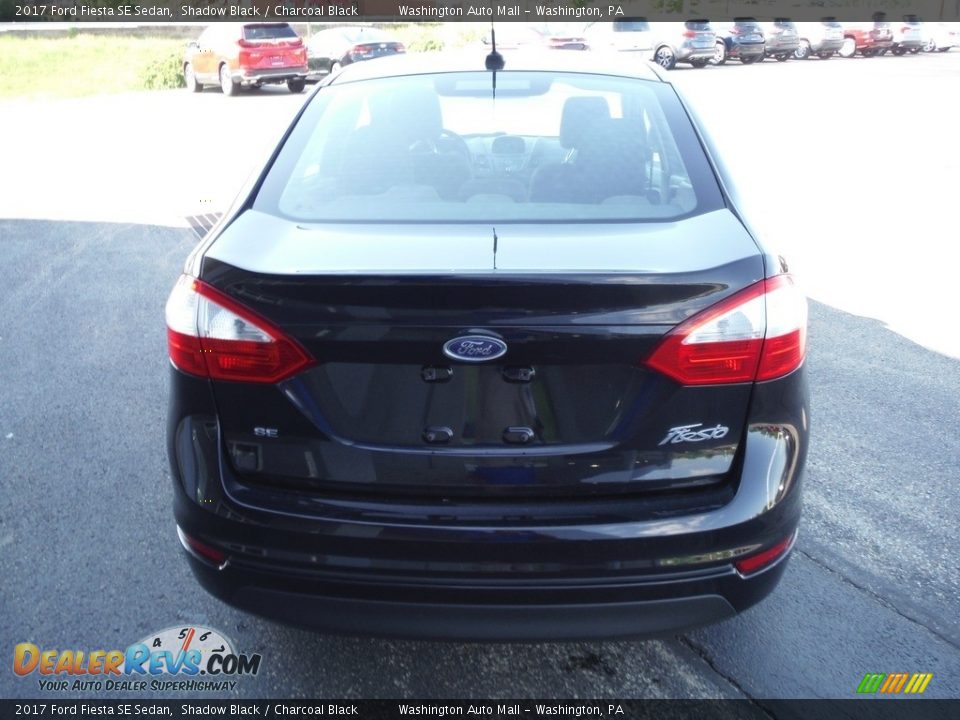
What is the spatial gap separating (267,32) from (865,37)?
26614mm

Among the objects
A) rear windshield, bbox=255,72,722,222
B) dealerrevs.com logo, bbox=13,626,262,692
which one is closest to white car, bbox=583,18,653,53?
rear windshield, bbox=255,72,722,222

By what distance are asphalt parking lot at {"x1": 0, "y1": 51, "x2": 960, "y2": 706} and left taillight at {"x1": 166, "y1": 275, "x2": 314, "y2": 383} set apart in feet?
3.31

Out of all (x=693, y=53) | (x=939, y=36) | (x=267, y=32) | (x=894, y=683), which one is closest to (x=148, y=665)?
(x=894, y=683)

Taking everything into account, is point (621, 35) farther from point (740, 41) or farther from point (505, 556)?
point (505, 556)

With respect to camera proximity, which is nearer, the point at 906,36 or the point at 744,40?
the point at 744,40

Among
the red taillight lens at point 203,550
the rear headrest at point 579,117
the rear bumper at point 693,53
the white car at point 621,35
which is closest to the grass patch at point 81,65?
the white car at point 621,35

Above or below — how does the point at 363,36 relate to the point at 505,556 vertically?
below

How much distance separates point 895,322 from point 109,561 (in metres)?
4.81

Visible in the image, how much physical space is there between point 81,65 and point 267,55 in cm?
801

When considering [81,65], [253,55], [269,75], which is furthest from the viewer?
[81,65]

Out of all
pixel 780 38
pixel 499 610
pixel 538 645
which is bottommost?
pixel 780 38

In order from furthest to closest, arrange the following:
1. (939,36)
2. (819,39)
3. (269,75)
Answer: (939,36)
(819,39)
(269,75)

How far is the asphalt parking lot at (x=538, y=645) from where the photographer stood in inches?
113

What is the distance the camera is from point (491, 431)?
2256mm
